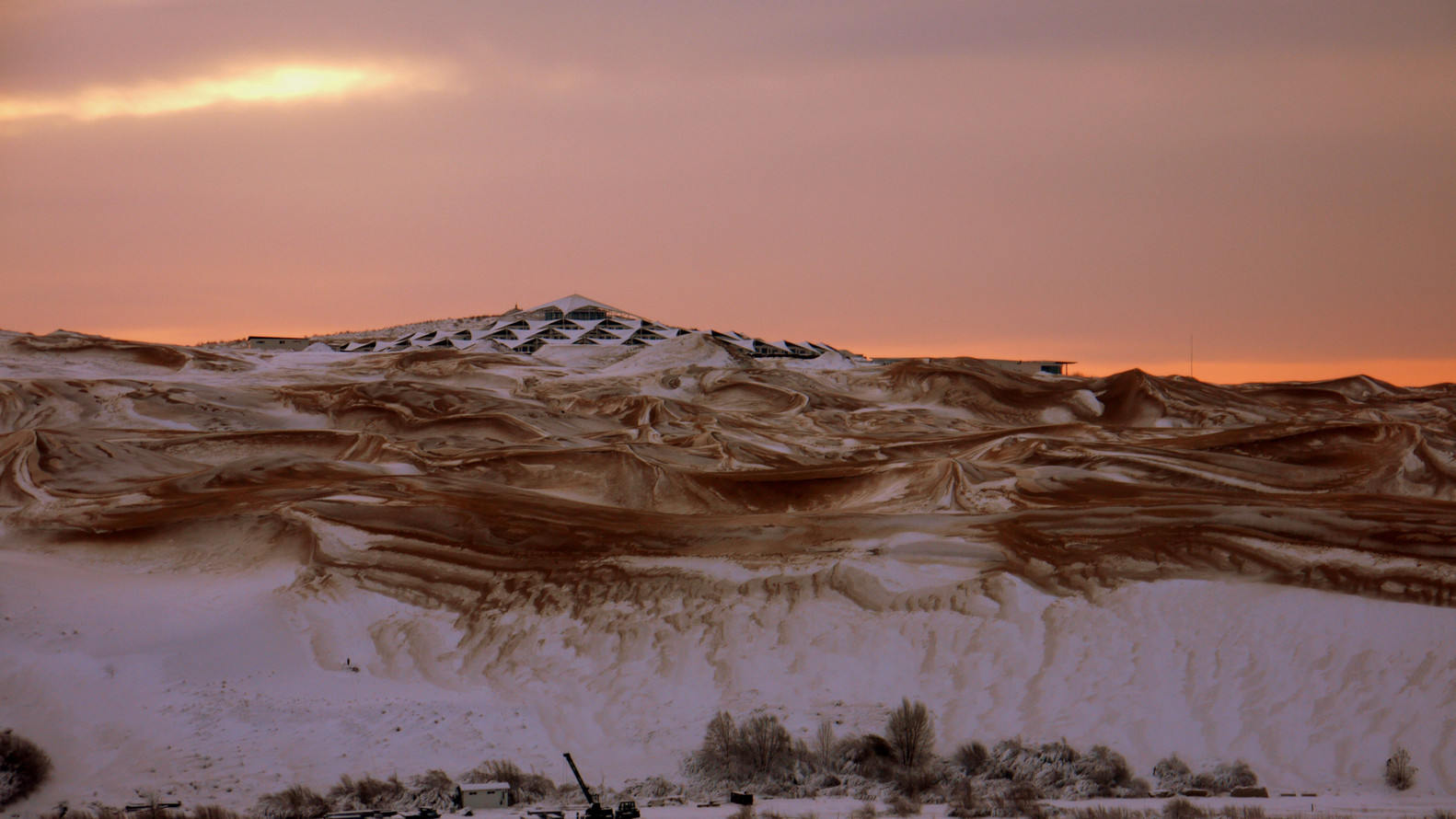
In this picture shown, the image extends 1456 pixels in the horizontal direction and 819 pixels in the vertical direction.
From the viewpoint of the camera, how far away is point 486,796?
14.5 m

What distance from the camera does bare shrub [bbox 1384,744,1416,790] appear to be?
15039mm

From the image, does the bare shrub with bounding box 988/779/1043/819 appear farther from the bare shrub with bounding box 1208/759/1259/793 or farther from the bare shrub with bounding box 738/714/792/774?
the bare shrub with bounding box 738/714/792/774

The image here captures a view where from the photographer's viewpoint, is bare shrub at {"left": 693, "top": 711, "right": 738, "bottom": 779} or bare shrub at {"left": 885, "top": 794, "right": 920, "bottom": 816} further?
bare shrub at {"left": 693, "top": 711, "right": 738, "bottom": 779}

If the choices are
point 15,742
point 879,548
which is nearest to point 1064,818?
point 879,548

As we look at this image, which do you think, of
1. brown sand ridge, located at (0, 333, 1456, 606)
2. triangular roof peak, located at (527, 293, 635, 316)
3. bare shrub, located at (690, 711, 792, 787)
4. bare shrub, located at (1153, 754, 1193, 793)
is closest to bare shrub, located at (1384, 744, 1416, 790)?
bare shrub, located at (1153, 754, 1193, 793)

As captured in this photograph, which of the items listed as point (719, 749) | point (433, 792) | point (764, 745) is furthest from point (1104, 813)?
point (433, 792)

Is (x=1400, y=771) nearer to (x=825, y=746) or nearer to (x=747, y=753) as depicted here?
(x=825, y=746)

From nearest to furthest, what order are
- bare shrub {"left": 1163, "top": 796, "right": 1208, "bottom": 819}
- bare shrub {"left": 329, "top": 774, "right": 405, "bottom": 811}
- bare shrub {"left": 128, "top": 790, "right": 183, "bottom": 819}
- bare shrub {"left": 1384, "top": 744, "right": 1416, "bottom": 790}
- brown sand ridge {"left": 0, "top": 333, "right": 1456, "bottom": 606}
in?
bare shrub {"left": 1163, "top": 796, "right": 1208, "bottom": 819} → bare shrub {"left": 128, "top": 790, "right": 183, "bottom": 819} → bare shrub {"left": 329, "top": 774, "right": 405, "bottom": 811} → bare shrub {"left": 1384, "top": 744, "right": 1416, "bottom": 790} → brown sand ridge {"left": 0, "top": 333, "right": 1456, "bottom": 606}

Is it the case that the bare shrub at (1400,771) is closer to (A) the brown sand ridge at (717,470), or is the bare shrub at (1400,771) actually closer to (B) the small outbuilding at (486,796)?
(A) the brown sand ridge at (717,470)

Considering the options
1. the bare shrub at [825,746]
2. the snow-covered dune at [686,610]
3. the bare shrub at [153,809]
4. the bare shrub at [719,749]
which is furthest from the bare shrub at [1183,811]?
the bare shrub at [153,809]

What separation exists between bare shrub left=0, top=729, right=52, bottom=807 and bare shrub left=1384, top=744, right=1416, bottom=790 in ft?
50.1

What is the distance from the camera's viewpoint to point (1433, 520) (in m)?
22.7

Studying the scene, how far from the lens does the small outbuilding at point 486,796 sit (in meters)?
14.5

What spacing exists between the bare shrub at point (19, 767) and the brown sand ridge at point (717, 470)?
7111 millimetres
